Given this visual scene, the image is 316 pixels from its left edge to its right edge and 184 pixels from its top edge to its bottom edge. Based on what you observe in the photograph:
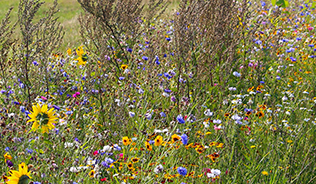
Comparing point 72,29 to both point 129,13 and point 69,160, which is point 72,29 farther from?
point 69,160

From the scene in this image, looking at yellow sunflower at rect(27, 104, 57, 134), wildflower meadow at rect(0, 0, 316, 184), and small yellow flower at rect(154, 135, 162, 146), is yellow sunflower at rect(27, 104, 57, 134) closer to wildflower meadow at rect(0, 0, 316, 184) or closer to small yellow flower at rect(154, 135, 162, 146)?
wildflower meadow at rect(0, 0, 316, 184)

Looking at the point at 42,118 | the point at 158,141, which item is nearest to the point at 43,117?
the point at 42,118

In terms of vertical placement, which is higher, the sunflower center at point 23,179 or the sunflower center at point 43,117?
the sunflower center at point 43,117

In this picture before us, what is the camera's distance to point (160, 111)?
3.06 m

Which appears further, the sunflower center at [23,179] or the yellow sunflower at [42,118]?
the yellow sunflower at [42,118]

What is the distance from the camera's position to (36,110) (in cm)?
189

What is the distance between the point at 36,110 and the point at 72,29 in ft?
28.3

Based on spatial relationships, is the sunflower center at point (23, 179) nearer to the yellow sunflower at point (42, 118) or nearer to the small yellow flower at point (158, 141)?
the yellow sunflower at point (42, 118)

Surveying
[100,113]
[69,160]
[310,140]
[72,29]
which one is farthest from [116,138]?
[72,29]

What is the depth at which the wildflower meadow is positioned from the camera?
191 centimetres

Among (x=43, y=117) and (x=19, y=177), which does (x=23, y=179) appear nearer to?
(x=19, y=177)

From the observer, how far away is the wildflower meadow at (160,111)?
6.27 feet

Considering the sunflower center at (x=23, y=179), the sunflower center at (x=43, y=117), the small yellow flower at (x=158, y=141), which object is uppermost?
the sunflower center at (x=43, y=117)

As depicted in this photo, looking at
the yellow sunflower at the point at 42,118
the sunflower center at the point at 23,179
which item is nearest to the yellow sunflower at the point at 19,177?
the sunflower center at the point at 23,179
